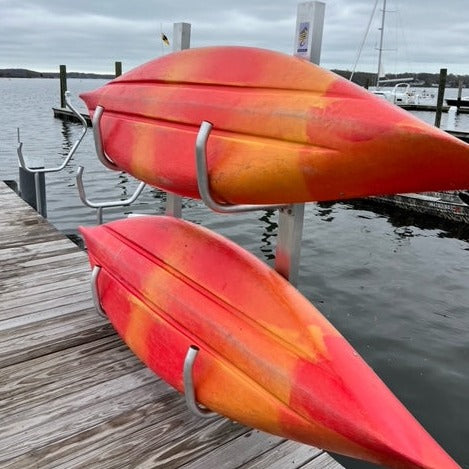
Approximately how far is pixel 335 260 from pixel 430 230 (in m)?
2.45

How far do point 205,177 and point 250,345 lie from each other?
55 centimetres

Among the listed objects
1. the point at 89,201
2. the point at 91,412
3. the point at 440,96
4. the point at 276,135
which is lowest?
the point at 91,412

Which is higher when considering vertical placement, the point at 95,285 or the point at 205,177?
the point at 205,177

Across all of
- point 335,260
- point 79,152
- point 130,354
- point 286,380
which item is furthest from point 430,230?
point 79,152

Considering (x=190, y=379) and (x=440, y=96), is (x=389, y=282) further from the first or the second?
(x=440, y=96)

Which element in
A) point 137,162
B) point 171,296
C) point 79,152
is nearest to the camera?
point 171,296

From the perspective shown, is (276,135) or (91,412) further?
(91,412)

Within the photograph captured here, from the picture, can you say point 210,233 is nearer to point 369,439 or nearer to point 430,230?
Answer: point 369,439

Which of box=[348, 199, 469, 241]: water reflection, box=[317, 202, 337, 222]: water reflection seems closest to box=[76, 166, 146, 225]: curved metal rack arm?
box=[348, 199, 469, 241]: water reflection

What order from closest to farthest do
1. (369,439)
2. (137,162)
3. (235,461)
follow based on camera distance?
1. (369,439)
2. (235,461)
3. (137,162)

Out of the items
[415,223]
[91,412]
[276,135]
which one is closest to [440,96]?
[415,223]

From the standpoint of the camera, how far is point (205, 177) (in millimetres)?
1634

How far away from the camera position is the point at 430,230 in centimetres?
852

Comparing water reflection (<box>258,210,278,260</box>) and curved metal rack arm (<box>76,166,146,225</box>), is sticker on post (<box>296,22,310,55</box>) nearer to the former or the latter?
curved metal rack arm (<box>76,166,146,225</box>)
